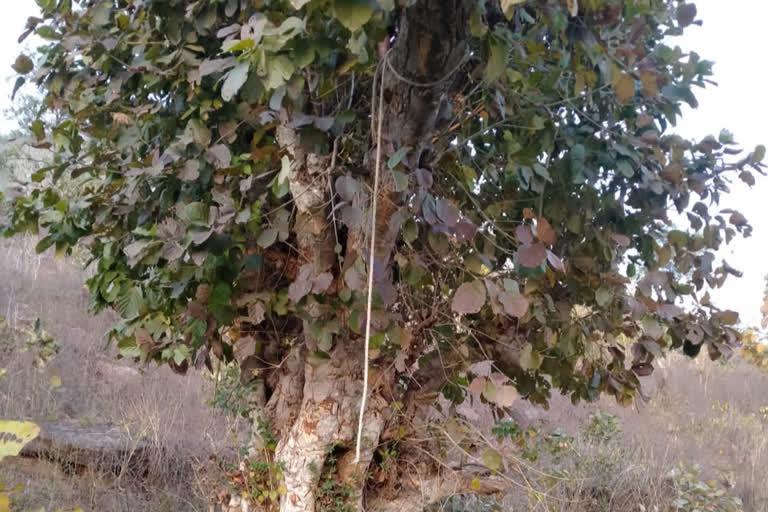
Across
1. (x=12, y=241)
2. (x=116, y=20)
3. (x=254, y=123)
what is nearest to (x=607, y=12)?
(x=254, y=123)

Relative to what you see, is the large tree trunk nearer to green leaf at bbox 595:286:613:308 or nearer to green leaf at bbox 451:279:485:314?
green leaf at bbox 451:279:485:314

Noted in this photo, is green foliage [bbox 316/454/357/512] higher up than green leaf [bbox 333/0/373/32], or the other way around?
green leaf [bbox 333/0/373/32]

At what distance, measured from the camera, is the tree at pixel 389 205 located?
149 centimetres

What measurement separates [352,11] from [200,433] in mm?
3921

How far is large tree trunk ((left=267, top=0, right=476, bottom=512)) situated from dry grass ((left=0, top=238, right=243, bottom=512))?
776 mm

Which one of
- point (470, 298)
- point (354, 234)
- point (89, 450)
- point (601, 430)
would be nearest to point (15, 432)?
point (470, 298)

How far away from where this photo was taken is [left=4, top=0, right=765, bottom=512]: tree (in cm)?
149

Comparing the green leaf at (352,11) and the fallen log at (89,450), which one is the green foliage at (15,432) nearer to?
the green leaf at (352,11)

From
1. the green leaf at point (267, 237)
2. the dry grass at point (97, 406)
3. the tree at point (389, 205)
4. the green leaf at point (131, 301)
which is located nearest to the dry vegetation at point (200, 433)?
the dry grass at point (97, 406)

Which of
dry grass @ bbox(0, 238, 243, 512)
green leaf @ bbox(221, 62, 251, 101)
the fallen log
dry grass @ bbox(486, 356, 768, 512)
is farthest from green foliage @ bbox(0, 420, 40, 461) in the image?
the fallen log

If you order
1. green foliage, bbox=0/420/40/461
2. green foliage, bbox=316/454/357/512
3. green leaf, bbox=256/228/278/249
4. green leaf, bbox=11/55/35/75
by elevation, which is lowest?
green foliage, bbox=316/454/357/512

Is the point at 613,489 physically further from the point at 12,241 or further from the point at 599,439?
the point at 12,241

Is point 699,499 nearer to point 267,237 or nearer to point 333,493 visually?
point 333,493

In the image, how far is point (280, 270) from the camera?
2.04m
